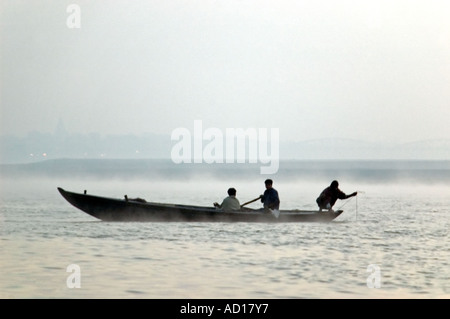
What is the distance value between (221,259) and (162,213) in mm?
6463

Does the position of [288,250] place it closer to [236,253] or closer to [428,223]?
[236,253]

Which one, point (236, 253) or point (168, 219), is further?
point (168, 219)

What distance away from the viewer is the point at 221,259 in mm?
17047

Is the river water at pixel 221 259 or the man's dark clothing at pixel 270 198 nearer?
the river water at pixel 221 259

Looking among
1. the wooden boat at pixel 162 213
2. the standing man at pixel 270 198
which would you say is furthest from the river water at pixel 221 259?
the standing man at pixel 270 198

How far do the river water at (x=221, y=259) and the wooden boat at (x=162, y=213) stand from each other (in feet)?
0.92

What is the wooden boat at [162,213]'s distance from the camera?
22859mm

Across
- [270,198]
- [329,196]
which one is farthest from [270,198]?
[329,196]

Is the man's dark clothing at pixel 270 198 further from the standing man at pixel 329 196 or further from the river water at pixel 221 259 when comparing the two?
the standing man at pixel 329 196

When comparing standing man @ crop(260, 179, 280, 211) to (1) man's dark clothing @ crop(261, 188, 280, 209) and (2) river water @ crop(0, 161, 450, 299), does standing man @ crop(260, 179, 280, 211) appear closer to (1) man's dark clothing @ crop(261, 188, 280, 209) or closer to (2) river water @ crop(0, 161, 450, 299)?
(1) man's dark clothing @ crop(261, 188, 280, 209)
